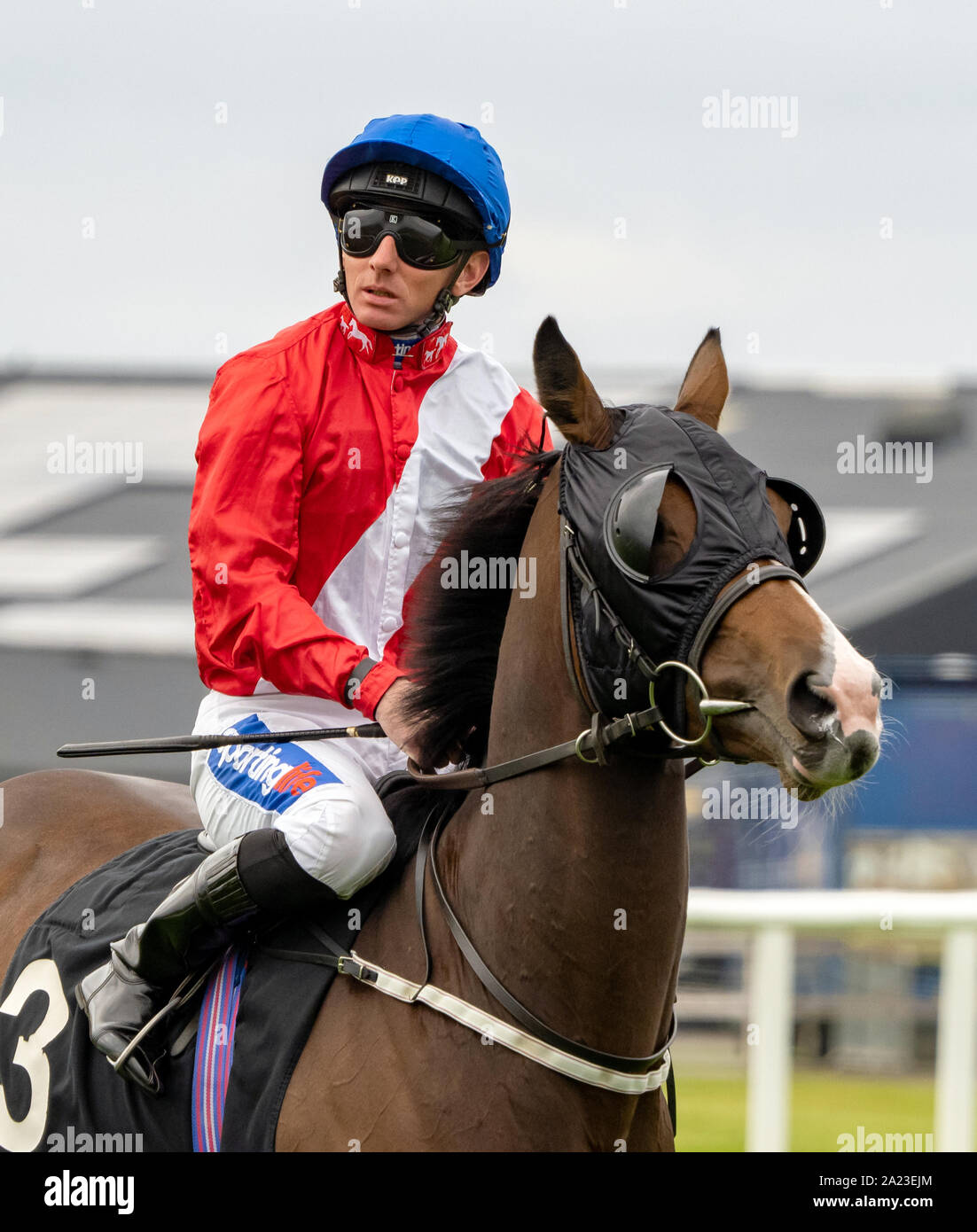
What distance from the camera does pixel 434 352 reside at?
3.03 meters

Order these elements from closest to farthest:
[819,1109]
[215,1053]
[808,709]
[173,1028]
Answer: [808,709] < [215,1053] < [173,1028] < [819,1109]

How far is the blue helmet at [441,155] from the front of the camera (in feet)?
9.43

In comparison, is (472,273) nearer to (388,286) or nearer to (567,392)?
(388,286)

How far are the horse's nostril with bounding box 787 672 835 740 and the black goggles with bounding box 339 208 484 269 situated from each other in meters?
1.33

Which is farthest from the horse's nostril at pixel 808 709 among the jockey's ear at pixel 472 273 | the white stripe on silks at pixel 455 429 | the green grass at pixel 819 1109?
the green grass at pixel 819 1109

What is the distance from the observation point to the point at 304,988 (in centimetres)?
258

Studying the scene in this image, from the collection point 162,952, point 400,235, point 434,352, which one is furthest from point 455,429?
point 162,952

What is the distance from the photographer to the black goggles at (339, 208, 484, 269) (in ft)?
9.50

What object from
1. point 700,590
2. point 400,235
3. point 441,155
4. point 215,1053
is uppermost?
point 441,155

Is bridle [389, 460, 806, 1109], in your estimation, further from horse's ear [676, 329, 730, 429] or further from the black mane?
horse's ear [676, 329, 730, 429]

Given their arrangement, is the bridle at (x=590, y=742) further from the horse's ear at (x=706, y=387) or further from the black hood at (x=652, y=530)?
the horse's ear at (x=706, y=387)

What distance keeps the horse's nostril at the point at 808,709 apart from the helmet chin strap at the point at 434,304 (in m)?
1.31

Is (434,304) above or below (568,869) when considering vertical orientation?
above

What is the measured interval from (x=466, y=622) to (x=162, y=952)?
88cm
